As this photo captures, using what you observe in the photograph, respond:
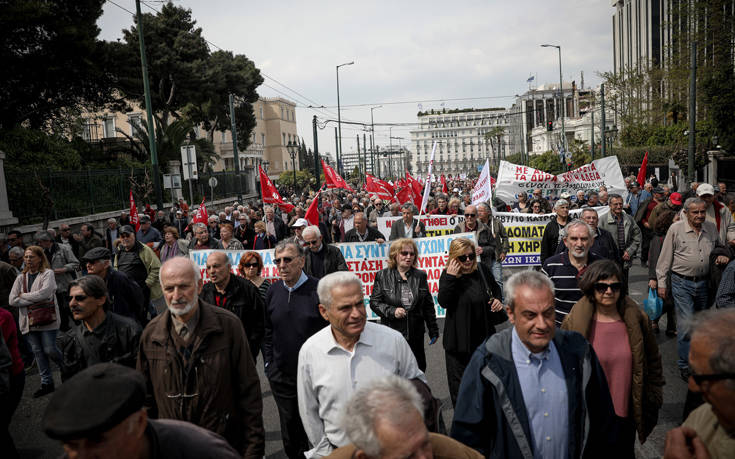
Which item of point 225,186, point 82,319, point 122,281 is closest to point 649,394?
point 82,319

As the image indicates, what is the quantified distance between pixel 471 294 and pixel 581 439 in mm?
2042

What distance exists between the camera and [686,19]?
109ft

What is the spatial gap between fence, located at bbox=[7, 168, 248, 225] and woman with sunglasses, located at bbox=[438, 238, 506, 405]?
13290 mm

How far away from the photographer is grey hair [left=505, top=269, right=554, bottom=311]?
2.79 metres

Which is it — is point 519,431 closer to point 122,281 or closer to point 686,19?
point 122,281

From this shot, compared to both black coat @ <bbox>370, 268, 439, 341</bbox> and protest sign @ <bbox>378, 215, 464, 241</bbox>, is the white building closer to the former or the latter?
protest sign @ <bbox>378, 215, 464, 241</bbox>

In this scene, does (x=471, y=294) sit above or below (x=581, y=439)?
above

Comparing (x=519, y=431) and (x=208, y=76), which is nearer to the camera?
(x=519, y=431)

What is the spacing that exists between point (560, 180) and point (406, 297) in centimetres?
1069

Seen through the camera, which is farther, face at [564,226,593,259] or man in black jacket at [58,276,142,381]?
face at [564,226,593,259]

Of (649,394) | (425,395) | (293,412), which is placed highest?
(425,395)

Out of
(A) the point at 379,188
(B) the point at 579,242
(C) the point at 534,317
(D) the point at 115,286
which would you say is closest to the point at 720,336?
(C) the point at 534,317

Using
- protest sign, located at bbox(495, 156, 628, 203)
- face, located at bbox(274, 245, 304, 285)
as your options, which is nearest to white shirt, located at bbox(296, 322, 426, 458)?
face, located at bbox(274, 245, 304, 285)

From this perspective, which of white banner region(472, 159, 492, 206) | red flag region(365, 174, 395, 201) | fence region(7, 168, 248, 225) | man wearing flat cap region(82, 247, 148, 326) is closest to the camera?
man wearing flat cap region(82, 247, 148, 326)
